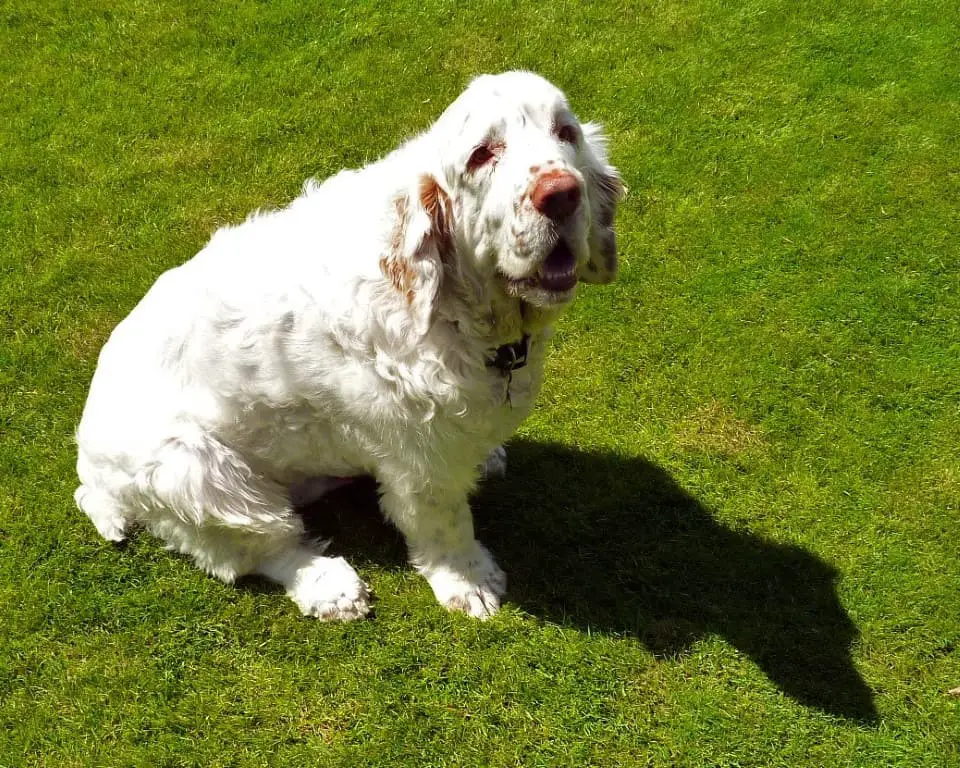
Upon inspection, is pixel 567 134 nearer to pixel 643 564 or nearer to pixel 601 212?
pixel 601 212

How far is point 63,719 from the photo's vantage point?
12.2 feet

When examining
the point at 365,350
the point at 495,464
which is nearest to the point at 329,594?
the point at 495,464

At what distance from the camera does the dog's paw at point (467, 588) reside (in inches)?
156

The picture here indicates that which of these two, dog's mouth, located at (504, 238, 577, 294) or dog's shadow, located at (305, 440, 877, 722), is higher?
dog's mouth, located at (504, 238, 577, 294)

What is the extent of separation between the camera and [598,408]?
4793 millimetres

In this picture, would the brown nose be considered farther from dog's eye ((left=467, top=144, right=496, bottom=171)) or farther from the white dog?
dog's eye ((left=467, top=144, right=496, bottom=171))

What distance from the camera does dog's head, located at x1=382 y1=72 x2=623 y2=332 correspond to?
2.76m

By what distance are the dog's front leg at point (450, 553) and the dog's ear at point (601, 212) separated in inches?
48.1

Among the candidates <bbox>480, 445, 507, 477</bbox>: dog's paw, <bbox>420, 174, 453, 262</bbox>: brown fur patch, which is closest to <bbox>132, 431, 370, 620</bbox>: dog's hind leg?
<bbox>480, 445, 507, 477</bbox>: dog's paw

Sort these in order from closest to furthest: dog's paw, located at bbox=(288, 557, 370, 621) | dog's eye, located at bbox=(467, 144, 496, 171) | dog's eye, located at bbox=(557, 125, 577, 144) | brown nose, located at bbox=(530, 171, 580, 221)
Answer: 1. brown nose, located at bbox=(530, 171, 580, 221)
2. dog's eye, located at bbox=(467, 144, 496, 171)
3. dog's eye, located at bbox=(557, 125, 577, 144)
4. dog's paw, located at bbox=(288, 557, 370, 621)

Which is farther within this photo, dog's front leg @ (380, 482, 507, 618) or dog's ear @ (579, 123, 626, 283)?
dog's front leg @ (380, 482, 507, 618)

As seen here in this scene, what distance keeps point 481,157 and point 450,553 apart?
1993 mm

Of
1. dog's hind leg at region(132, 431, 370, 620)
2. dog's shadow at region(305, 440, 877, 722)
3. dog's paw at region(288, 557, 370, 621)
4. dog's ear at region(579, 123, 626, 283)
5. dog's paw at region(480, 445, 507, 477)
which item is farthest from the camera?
dog's paw at region(480, 445, 507, 477)

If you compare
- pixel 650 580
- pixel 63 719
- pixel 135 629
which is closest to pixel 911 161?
pixel 650 580
